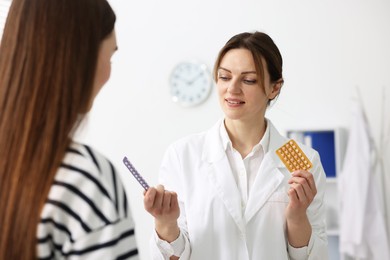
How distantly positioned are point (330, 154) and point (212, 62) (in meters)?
0.94

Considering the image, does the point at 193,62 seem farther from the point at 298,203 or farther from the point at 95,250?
the point at 95,250

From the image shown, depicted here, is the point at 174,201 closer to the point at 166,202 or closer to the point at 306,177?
the point at 166,202

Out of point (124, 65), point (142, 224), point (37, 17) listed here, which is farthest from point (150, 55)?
point (37, 17)

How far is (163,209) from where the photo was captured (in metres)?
1.36

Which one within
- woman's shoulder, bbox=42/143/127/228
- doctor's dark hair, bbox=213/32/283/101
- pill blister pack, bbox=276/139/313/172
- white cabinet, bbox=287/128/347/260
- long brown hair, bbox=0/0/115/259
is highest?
doctor's dark hair, bbox=213/32/283/101

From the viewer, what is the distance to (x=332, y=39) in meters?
3.16

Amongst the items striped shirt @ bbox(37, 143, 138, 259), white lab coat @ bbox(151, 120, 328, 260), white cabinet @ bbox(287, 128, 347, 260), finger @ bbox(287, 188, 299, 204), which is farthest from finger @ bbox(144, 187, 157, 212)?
white cabinet @ bbox(287, 128, 347, 260)

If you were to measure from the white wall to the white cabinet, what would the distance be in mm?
79

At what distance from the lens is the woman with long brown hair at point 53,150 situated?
2.48 feet

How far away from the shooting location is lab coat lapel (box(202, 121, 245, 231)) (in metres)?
1.51

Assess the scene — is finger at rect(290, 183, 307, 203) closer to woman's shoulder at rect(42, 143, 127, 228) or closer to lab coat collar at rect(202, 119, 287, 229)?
lab coat collar at rect(202, 119, 287, 229)

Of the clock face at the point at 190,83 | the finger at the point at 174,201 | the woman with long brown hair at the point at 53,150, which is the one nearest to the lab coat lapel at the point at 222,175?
the finger at the point at 174,201

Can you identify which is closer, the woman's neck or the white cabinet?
the woman's neck

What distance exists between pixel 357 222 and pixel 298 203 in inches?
58.1
